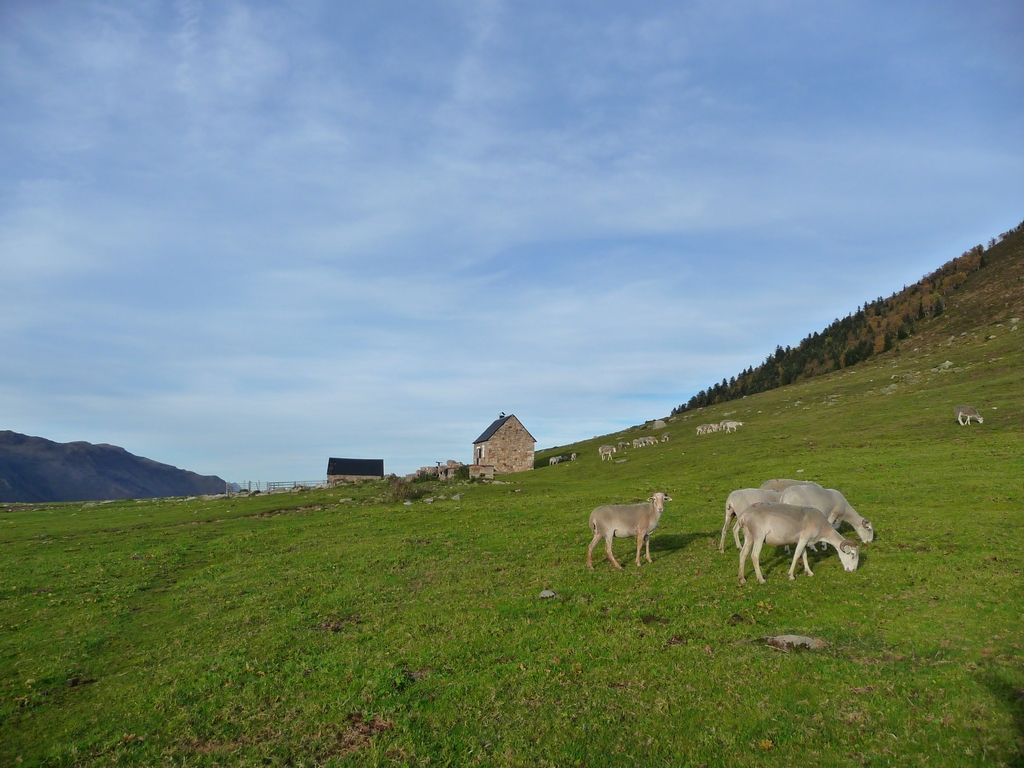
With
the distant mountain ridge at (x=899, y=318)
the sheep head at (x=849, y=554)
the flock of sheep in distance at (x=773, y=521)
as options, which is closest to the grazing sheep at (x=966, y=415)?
the flock of sheep in distance at (x=773, y=521)

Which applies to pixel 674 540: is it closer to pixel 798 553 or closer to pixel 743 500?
pixel 743 500

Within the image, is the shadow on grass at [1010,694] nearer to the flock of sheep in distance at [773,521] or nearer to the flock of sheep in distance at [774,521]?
the flock of sheep in distance at [773,521]

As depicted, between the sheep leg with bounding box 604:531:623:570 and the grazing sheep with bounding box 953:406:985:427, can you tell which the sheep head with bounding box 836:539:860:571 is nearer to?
the sheep leg with bounding box 604:531:623:570

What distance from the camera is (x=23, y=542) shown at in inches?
1447

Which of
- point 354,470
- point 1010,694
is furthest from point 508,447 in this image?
point 1010,694

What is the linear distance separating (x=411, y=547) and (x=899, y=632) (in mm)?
21030

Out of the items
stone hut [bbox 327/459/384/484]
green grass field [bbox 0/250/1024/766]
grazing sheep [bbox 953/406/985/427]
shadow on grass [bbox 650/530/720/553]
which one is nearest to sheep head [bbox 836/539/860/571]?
green grass field [bbox 0/250/1024/766]

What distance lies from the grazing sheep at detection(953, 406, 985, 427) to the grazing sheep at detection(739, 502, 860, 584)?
38.7m

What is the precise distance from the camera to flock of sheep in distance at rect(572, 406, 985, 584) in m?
17.6

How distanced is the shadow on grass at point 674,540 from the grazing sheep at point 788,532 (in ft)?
18.9

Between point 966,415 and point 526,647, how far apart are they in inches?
1996

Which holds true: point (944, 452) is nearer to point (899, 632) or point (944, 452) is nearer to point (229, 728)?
point (899, 632)

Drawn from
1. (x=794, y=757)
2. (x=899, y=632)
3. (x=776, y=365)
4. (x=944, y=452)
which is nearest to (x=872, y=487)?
(x=944, y=452)

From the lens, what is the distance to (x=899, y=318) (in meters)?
109
